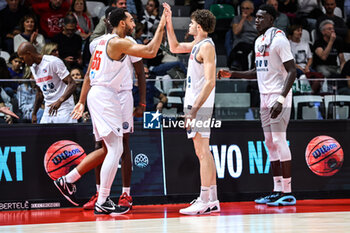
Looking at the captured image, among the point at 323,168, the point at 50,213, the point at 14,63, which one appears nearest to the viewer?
the point at 50,213

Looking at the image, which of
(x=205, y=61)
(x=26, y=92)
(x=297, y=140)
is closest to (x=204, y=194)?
(x=205, y=61)

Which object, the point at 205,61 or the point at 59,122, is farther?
the point at 59,122

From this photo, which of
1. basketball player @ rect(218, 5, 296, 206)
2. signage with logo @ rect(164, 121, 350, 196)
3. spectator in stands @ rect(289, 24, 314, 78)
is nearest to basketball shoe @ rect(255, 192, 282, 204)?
basketball player @ rect(218, 5, 296, 206)

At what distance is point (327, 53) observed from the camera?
12414 millimetres

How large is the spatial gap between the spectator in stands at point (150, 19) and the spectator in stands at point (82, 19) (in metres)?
1.07

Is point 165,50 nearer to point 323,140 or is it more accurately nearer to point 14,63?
point 14,63

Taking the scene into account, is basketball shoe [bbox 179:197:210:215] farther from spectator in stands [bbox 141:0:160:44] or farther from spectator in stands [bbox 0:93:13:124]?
spectator in stands [bbox 141:0:160:44]

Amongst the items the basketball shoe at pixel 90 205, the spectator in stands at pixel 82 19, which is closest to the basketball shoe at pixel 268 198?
the basketball shoe at pixel 90 205

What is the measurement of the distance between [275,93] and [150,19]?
526 cm

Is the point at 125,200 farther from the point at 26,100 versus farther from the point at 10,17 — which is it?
the point at 10,17

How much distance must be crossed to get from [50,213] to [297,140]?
3.43 metres

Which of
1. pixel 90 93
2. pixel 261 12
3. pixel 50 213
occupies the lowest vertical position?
pixel 50 213

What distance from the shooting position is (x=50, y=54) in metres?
8.55

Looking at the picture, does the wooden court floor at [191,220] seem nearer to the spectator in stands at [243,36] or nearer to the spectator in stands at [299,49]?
the spectator in stands at [243,36]
